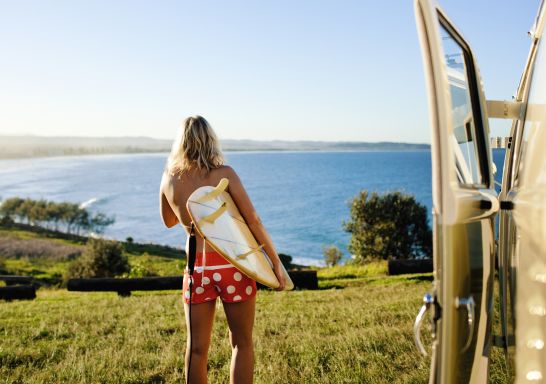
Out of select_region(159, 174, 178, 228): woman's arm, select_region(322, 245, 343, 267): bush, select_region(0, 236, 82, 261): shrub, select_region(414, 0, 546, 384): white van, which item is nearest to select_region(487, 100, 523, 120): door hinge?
select_region(414, 0, 546, 384): white van

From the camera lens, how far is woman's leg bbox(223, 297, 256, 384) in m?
3.25

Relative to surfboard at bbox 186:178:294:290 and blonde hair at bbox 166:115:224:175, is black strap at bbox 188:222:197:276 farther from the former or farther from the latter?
blonde hair at bbox 166:115:224:175

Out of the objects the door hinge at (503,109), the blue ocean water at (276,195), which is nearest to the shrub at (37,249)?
the blue ocean water at (276,195)

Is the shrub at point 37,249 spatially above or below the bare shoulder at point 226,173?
below

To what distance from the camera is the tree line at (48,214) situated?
8831 centimetres

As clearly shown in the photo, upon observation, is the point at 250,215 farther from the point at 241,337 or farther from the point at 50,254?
the point at 50,254

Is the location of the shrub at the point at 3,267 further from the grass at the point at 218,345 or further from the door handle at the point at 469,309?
the door handle at the point at 469,309

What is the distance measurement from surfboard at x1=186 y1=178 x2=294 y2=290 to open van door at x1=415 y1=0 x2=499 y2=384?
148 cm

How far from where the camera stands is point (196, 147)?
10.6ft

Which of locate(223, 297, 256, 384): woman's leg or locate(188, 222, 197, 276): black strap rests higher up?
locate(188, 222, 197, 276): black strap

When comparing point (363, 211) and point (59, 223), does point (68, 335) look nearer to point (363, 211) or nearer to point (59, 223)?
point (363, 211)

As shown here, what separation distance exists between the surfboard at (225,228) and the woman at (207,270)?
0.16ft

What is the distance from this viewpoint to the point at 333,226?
94.3 metres

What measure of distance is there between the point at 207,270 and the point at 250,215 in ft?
1.34
